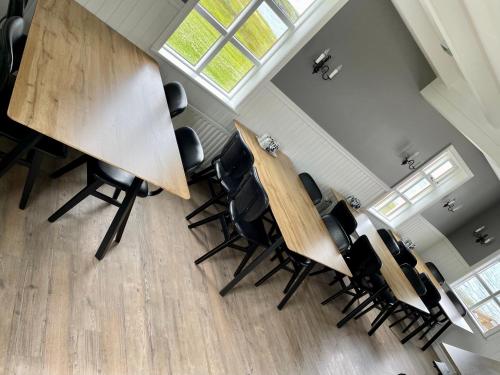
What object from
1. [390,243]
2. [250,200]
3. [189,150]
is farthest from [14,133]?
[390,243]

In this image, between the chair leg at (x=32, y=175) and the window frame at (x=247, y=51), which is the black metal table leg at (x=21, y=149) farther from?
the window frame at (x=247, y=51)

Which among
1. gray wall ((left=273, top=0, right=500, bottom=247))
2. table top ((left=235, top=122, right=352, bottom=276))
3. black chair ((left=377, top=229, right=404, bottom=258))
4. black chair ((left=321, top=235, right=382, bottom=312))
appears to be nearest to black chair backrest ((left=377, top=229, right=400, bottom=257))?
black chair ((left=377, top=229, right=404, bottom=258))

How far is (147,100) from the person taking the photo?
2111 millimetres

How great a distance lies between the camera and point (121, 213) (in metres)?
1.89

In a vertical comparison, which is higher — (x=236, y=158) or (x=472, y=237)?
(x=472, y=237)

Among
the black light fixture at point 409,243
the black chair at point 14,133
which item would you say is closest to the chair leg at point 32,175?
the black chair at point 14,133

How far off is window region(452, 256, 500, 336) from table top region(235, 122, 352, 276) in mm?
4815

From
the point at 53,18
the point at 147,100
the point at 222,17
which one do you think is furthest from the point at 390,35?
the point at 53,18

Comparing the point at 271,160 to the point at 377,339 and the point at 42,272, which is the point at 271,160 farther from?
the point at 377,339

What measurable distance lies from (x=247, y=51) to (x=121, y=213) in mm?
2294

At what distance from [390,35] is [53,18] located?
136 inches

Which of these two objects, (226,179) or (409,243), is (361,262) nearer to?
(226,179)

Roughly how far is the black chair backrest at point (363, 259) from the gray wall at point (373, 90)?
1.57 m

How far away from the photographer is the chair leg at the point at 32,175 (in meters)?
1.73
